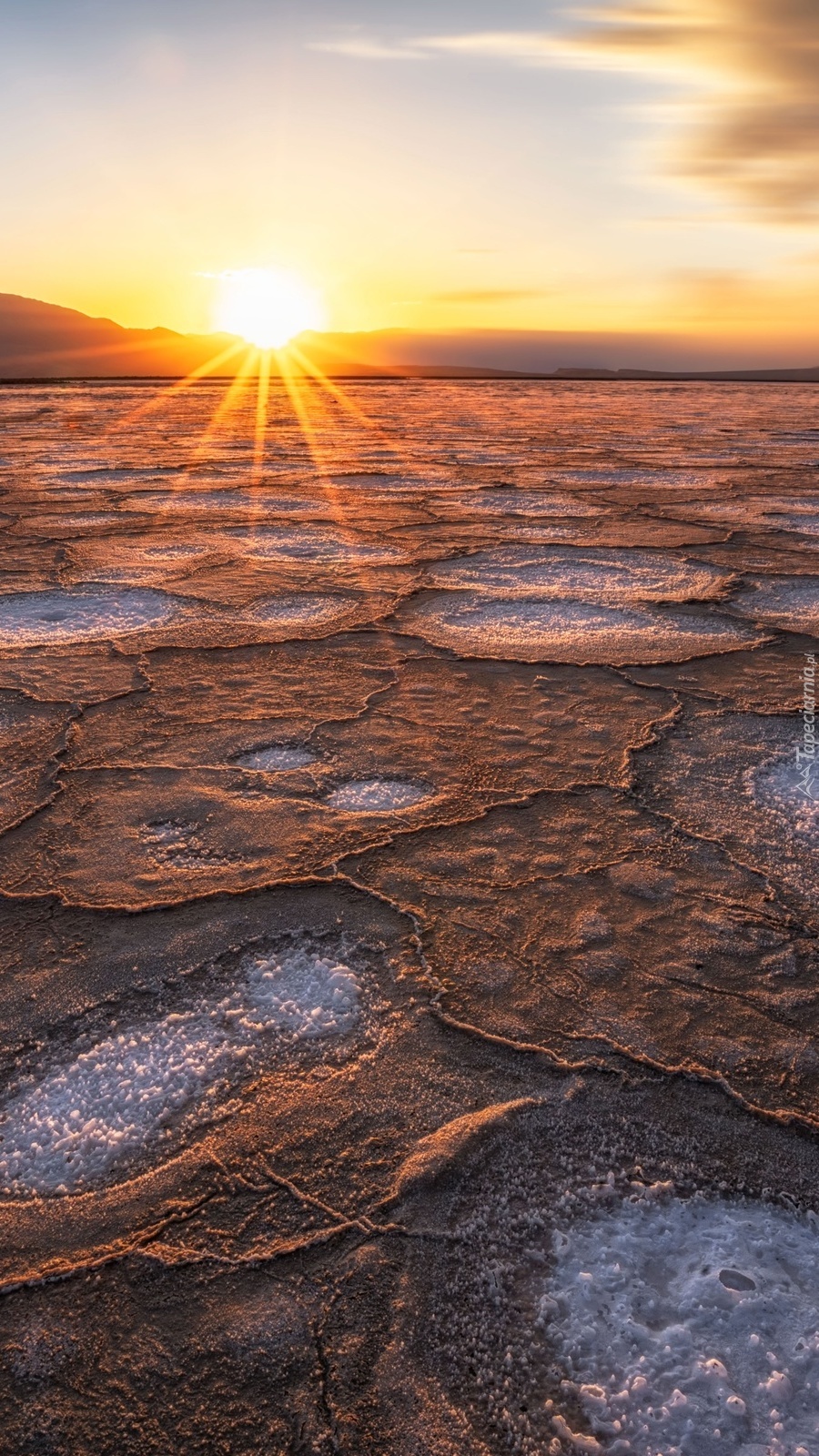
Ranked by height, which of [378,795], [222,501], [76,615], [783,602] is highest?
[222,501]

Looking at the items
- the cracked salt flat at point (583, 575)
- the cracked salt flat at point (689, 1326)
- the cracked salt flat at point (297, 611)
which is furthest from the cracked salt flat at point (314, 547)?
the cracked salt flat at point (689, 1326)

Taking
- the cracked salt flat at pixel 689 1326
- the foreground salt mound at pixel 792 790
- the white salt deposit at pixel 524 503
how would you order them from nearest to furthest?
1. the cracked salt flat at pixel 689 1326
2. the foreground salt mound at pixel 792 790
3. the white salt deposit at pixel 524 503

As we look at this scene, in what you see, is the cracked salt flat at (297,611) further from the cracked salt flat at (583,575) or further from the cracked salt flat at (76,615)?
the cracked salt flat at (583,575)

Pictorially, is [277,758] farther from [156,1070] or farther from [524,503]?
[524,503]

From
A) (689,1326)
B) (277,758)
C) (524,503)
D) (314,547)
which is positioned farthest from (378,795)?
(524,503)

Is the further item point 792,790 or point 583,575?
point 583,575

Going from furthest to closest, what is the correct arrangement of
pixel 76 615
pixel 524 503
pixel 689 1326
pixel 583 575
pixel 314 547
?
pixel 524 503
pixel 314 547
pixel 583 575
pixel 76 615
pixel 689 1326

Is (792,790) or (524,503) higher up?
(524,503)
